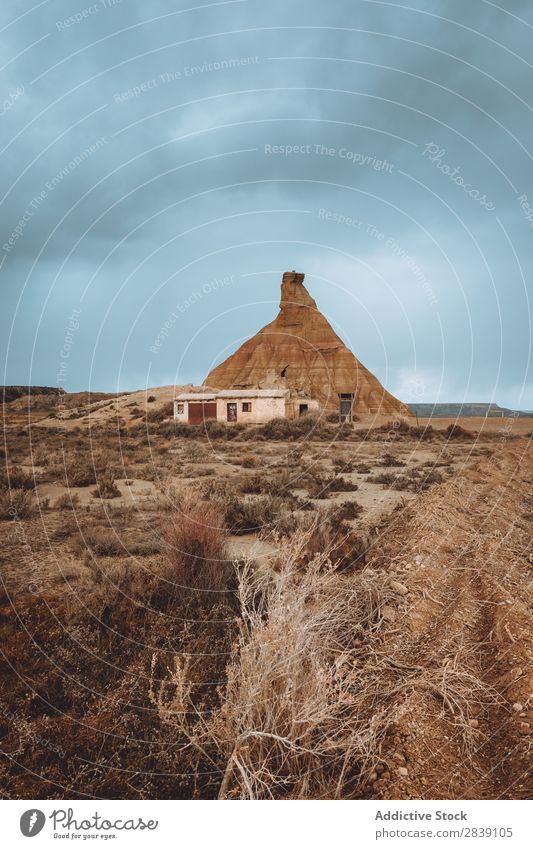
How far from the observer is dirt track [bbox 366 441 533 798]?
2479 millimetres

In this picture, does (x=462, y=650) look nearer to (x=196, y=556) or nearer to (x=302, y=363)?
(x=196, y=556)

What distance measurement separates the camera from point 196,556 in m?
5.26

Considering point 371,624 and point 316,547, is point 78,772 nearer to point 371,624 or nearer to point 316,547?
point 371,624

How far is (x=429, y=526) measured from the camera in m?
6.58

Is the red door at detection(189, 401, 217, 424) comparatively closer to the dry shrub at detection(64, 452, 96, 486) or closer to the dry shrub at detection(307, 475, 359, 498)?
the dry shrub at detection(64, 452, 96, 486)

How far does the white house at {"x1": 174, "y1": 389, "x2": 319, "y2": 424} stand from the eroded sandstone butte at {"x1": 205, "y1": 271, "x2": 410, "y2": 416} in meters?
16.2

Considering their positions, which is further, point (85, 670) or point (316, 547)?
point (316, 547)

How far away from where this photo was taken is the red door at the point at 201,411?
33500 millimetres

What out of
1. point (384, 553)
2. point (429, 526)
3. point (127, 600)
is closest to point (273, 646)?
point (127, 600)

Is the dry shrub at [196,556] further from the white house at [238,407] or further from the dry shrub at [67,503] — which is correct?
the white house at [238,407]

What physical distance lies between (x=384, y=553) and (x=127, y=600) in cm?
304

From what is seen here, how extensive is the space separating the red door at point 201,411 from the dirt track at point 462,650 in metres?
27.0
